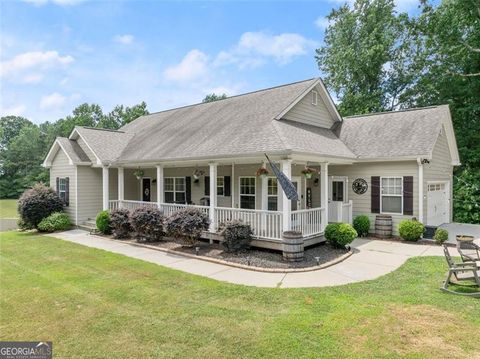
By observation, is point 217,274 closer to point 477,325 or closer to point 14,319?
point 14,319

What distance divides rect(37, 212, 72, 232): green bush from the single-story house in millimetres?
A: 511

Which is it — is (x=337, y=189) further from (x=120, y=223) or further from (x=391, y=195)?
(x=120, y=223)

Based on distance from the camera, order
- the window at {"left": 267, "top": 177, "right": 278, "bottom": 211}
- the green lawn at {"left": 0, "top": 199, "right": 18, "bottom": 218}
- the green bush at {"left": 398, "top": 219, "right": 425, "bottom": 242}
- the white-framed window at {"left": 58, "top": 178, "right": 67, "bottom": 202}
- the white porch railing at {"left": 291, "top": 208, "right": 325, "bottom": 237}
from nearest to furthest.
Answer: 1. the white porch railing at {"left": 291, "top": 208, "right": 325, "bottom": 237}
2. the green bush at {"left": 398, "top": 219, "right": 425, "bottom": 242}
3. the window at {"left": 267, "top": 177, "right": 278, "bottom": 211}
4. the white-framed window at {"left": 58, "top": 178, "right": 67, "bottom": 202}
5. the green lawn at {"left": 0, "top": 199, "right": 18, "bottom": 218}

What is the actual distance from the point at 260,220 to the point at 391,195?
638 centimetres

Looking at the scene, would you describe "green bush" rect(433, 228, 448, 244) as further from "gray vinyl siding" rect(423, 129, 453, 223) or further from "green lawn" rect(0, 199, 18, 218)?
"green lawn" rect(0, 199, 18, 218)

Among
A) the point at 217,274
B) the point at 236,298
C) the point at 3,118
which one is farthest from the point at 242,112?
the point at 3,118

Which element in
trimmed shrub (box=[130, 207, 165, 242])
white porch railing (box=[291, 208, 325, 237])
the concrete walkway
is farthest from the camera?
trimmed shrub (box=[130, 207, 165, 242])

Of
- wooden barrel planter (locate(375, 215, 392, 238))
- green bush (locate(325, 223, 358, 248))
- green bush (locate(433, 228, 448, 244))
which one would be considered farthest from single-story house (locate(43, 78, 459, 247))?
green bush (locate(433, 228, 448, 244))

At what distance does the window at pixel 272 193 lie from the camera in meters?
12.6

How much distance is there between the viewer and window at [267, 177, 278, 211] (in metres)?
12.6

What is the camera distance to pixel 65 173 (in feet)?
55.6

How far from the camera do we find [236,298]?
649 cm

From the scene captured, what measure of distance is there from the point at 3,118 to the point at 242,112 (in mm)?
71586

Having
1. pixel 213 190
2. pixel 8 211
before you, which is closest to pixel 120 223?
pixel 213 190
